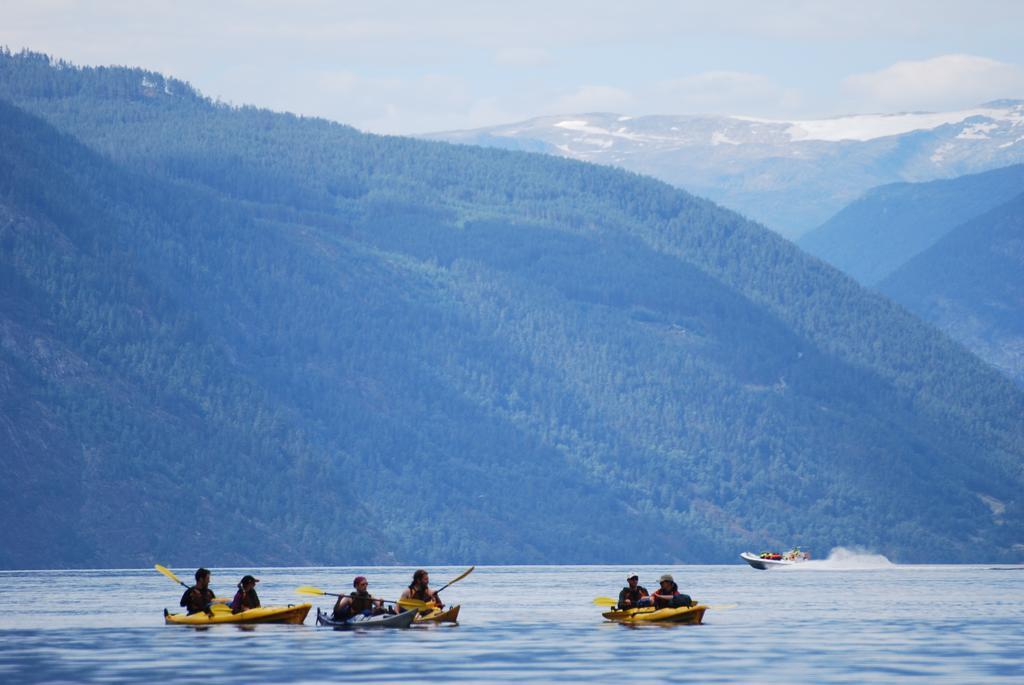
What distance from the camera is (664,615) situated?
348 ft

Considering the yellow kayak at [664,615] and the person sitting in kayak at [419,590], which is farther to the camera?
the yellow kayak at [664,615]

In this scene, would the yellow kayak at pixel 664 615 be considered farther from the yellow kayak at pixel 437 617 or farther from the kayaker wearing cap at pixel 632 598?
the yellow kayak at pixel 437 617

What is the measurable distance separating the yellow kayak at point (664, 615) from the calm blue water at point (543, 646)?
648 mm

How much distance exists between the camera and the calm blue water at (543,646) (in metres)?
77.5

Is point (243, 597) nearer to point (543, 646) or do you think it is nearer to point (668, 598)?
point (543, 646)

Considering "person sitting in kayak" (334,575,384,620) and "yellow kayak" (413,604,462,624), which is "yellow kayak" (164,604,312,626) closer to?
"person sitting in kayak" (334,575,384,620)

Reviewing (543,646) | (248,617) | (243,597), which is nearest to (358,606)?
(248,617)

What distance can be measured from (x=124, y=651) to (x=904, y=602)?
6780 centimetres

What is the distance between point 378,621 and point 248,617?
7.36m

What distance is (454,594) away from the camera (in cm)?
16125

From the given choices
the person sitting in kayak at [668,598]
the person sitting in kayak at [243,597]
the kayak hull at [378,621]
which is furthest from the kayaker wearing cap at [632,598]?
the person sitting in kayak at [243,597]

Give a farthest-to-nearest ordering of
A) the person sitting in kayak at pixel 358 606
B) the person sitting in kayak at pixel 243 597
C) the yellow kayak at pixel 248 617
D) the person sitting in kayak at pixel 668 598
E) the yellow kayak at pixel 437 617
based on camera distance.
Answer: the person sitting in kayak at pixel 668 598
the person sitting in kayak at pixel 243 597
the yellow kayak at pixel 248 617
the yellow kayak at pixel 437 617
the person sitting in kayak at pixel 358 606

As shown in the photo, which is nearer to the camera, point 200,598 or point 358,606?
point 358,606

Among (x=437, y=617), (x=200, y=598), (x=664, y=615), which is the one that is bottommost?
(x=437, y=617)
